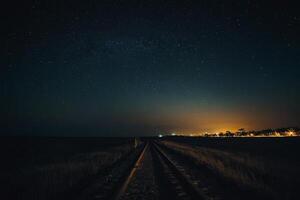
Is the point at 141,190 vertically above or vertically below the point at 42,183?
below

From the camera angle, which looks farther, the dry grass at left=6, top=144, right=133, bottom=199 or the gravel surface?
the gravel surface

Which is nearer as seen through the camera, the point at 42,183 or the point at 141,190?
the point at 42,183

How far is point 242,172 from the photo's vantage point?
1442cm

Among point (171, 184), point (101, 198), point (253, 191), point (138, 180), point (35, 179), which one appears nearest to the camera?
point (101, 198)

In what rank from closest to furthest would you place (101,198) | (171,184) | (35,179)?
(101,198) < (35,179) < (171,184)

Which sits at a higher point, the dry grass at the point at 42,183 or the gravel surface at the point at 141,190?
the dry grass at the point at 42,183

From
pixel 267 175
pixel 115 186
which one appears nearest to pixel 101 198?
pixel 115 186

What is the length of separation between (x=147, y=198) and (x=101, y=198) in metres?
1.44

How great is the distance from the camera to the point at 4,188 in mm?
9828

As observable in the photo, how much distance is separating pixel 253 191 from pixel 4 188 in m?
8.14

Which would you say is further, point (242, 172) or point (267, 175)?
point (242, 172)

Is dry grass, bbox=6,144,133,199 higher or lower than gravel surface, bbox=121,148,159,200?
higher

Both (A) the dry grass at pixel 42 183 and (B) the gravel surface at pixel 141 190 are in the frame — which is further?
(B) the gravel surface at pixel 141 190

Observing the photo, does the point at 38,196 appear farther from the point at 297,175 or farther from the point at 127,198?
the point at 297,175
